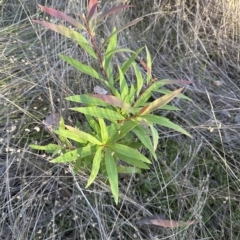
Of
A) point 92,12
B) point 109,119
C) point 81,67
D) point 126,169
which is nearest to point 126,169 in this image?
point 126,169

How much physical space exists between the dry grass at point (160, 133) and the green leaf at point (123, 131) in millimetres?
194

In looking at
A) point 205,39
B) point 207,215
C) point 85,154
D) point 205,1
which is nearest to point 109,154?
point 85,154

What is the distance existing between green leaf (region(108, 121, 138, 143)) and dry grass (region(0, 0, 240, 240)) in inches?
7.6

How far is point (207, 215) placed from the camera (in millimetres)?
1466

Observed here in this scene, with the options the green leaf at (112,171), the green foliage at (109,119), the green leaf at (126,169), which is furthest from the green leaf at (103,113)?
the green leaf at (126,169)

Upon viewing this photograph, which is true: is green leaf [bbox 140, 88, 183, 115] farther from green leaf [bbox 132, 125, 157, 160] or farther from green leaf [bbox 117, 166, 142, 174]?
green leaf [bbox 117, 166, 142, 174]

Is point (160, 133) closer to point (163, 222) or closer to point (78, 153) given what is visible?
point (163, 222)

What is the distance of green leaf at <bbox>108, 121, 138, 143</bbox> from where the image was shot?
1.20 m

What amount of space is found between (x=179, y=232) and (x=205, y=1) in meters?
1.10

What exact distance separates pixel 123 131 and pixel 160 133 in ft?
1.34

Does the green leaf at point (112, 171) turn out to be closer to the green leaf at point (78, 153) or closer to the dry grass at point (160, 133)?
the green leaf at point (78, 153)

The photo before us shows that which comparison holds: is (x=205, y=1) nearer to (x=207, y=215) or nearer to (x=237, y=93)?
(x=237, y=93)

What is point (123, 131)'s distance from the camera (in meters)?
1.22

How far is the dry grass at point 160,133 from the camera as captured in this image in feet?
4.62
